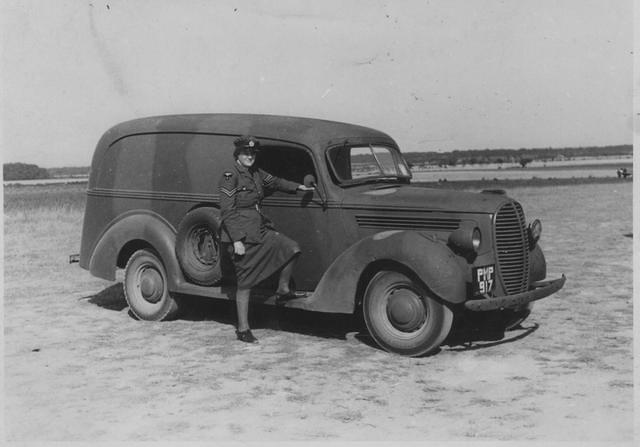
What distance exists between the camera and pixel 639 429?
15.7 feet

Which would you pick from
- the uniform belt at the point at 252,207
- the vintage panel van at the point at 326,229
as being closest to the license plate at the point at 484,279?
the vintage panel van at the point at 326,229

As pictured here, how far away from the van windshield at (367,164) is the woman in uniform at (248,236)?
43cm

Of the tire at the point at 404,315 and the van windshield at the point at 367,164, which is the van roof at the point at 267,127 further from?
the tire at the point at 404,315

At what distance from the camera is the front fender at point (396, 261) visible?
6297 millimetres

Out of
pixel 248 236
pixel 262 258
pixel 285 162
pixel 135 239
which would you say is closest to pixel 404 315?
pixel 262 258

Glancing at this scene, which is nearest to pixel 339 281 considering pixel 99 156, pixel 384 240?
pixel 384 240

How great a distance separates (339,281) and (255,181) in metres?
1.25

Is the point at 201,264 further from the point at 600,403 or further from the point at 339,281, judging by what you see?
the point at 600,403

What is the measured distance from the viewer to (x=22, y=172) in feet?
269

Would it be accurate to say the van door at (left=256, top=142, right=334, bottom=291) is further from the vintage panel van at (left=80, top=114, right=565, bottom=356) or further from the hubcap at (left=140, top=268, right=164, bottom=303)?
the hubcap at (left=140, top=268, right=164, bottom=303)

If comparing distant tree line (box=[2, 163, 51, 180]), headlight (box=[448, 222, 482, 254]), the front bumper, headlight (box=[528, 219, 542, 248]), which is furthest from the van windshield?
distant tree line (box=[2, 163, 51, 180])

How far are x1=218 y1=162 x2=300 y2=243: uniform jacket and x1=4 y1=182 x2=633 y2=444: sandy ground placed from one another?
104 centimetres

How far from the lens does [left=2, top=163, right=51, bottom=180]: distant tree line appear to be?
76831mm

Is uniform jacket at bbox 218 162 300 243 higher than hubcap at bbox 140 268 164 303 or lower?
higher
